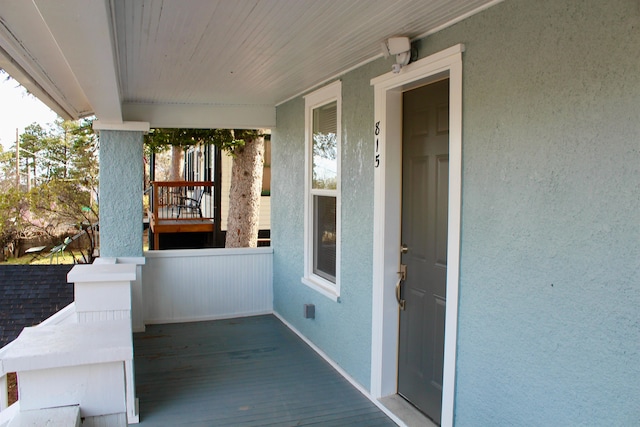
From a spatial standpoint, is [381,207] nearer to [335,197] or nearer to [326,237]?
[335,197]

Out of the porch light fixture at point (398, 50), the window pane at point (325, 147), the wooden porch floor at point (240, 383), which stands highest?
the porch light fixture at point (398, 50)

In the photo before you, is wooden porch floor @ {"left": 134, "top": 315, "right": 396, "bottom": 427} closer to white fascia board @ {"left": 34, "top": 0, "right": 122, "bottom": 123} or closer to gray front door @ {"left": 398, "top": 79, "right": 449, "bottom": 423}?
gray front door @ {"left": 398, "top": 79, "right": 449, "bottom": 423}

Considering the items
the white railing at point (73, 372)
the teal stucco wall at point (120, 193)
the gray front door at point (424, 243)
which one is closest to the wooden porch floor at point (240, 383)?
the gray front door at point (424, 243)

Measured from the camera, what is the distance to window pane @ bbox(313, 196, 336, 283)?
15.7 ft

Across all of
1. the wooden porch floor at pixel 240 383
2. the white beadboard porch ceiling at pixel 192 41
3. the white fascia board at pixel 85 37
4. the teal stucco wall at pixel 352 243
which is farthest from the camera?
the teal stucco wall at pixel 352 243

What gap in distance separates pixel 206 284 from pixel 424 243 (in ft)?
11.7

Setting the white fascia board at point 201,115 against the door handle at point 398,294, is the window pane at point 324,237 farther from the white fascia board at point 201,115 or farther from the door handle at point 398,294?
the white fascia board at point 201,115

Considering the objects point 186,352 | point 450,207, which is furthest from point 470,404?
point 186,352

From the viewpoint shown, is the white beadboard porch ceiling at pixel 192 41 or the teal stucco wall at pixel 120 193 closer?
the white beadboard porch ceiling at pixel 192 41

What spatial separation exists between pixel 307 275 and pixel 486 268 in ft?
9.33

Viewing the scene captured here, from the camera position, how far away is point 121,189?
5594mm

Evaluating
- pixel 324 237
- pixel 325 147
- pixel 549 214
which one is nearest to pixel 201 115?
pixel 325 147

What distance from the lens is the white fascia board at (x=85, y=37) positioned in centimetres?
185

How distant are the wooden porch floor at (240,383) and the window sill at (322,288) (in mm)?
627
